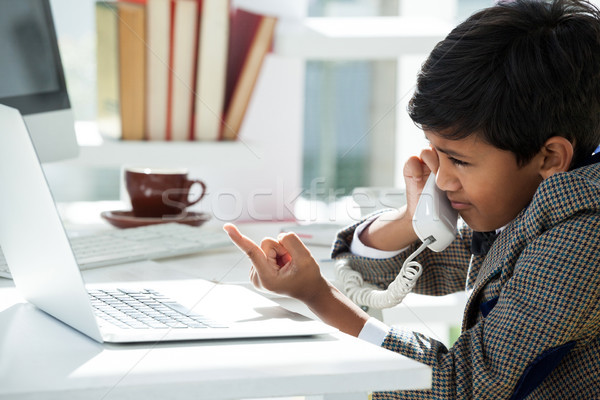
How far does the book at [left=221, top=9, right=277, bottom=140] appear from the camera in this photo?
4.53 feet

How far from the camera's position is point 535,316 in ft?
2.41

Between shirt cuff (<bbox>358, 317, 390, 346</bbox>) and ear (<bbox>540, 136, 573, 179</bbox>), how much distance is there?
286 mm

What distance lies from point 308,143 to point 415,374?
2.47 m

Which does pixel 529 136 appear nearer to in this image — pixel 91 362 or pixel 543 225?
pixel 543 225

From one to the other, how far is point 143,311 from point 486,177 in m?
0.45

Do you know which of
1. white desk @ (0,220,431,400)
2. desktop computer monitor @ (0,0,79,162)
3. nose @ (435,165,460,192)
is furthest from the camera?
desktop computer monitor @ (0,0,79,162)

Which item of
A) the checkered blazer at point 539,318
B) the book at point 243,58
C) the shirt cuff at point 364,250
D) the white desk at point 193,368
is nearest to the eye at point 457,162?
the checkered blazer at point 539,318

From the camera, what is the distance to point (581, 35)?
2.85 feet

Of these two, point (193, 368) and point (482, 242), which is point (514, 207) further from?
point (193, 368)

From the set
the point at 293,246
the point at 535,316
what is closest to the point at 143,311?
the point at 293,246

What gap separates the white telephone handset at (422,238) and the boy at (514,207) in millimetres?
29

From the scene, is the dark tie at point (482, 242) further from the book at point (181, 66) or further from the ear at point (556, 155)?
the book at point (181, 66)

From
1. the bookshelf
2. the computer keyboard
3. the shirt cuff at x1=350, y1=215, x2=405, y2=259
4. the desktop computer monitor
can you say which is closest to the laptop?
the computer keyboard

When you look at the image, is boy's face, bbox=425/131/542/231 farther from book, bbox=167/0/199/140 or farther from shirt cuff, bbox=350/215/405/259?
book, bbox=167/0/199/140
